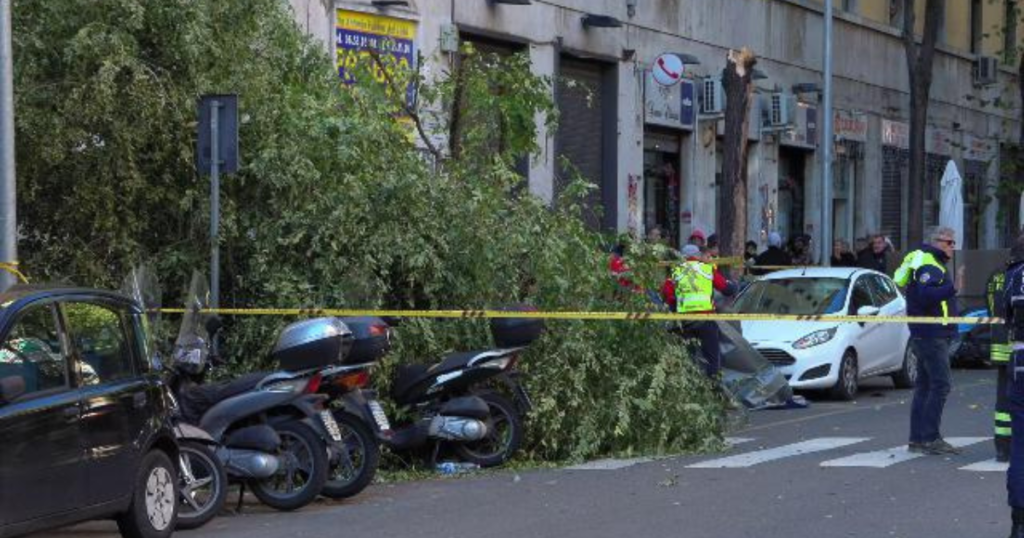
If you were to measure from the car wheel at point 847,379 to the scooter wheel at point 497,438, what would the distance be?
7.40 metres

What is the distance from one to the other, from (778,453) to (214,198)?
4.93 metres

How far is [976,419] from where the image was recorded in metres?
17.9

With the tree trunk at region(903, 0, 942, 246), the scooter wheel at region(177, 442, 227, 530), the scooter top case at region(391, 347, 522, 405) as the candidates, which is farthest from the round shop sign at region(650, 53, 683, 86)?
the scooter wheel at region(177, 442, 227, 530)

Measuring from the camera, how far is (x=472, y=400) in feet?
44.7

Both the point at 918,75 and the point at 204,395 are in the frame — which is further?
the point at 918,75

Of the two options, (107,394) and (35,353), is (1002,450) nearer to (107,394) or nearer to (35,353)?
(107,394)

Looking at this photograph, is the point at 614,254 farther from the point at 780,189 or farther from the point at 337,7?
the point at 780,189

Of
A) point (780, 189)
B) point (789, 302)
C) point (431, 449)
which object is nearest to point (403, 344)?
point (431, 449)

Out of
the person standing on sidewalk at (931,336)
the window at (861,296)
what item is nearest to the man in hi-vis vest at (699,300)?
the window at (861,296)

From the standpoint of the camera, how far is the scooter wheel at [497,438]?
13.9 metres

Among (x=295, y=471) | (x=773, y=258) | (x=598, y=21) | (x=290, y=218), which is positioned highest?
(x=598, y=21)

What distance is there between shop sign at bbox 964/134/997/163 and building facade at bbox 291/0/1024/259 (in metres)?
0.09

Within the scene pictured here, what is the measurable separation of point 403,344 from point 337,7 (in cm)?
1061

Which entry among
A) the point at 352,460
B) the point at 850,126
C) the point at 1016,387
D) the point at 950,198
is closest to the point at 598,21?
the point at 950,198
